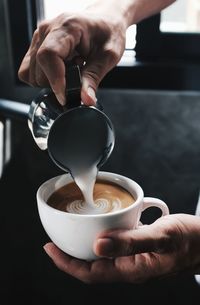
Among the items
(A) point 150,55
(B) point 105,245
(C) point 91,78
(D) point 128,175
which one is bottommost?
(D) point 128,175

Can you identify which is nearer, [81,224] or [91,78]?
[81,224]

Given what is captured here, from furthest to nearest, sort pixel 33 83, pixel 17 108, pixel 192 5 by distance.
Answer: pixel 192 5, pixel 17 108, pixel 33 83

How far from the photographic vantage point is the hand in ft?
2.21

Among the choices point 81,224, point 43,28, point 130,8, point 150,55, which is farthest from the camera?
point 150,55

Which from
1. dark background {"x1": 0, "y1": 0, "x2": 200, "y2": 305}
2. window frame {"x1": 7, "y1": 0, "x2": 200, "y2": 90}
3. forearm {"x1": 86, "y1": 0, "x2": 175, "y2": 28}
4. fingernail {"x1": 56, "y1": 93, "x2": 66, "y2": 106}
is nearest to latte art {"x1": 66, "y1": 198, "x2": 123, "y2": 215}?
fingernail {"x1": 56, "y1": 93, "x2": 66, "y2": 106}

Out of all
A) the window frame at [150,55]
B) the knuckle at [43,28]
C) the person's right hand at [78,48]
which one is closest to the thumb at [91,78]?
the person's right hand at [78,48]

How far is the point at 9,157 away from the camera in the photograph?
1.32m

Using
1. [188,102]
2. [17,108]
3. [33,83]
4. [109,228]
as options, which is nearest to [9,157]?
[17,108]

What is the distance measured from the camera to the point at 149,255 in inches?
29.0

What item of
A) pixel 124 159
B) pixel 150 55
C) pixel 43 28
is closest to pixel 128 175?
pixel 124 159

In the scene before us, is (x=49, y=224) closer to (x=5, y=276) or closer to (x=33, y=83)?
(x=33, y=83)

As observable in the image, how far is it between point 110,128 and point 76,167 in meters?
0.08

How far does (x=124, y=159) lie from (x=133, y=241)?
70cm

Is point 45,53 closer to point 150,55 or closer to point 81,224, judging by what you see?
point 81,224
